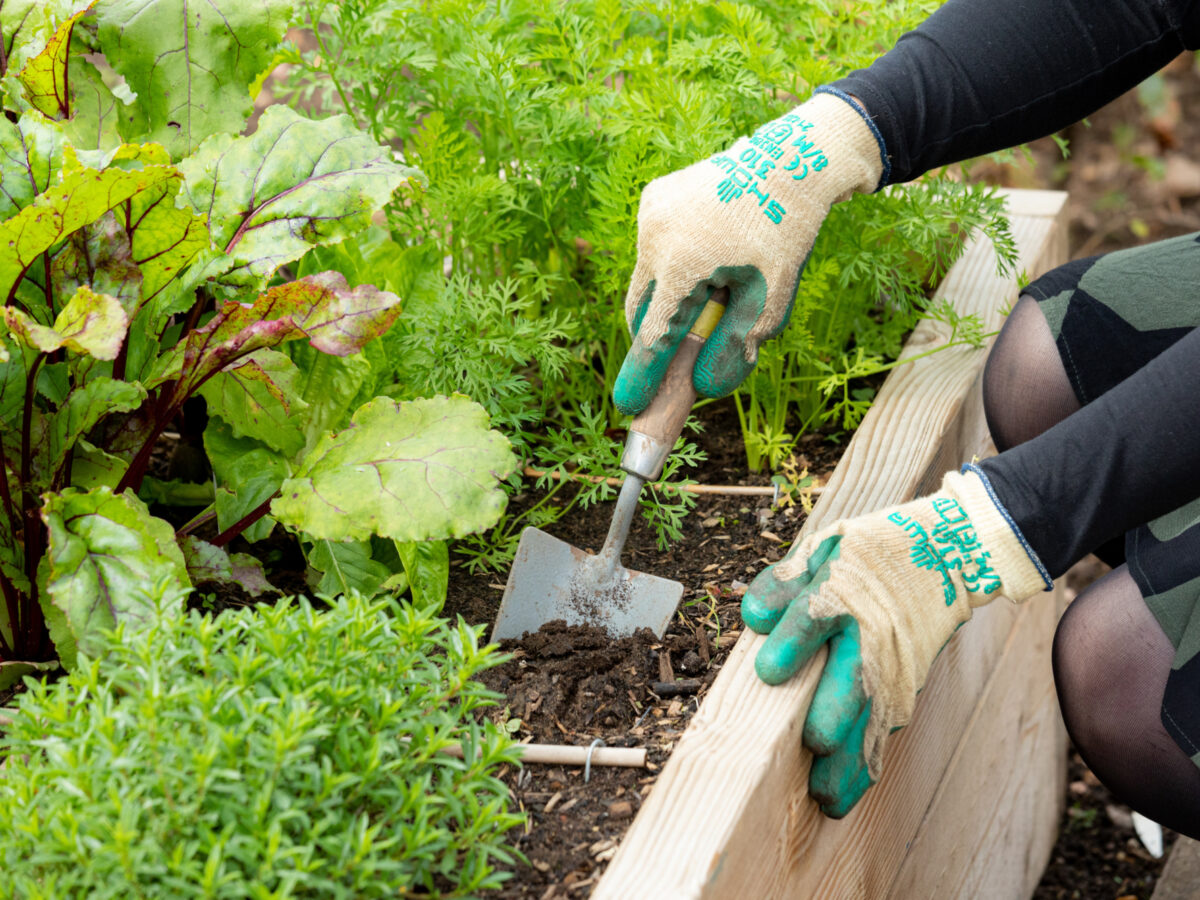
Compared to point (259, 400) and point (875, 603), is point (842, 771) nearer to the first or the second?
point (875, 603)

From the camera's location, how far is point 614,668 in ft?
4.46

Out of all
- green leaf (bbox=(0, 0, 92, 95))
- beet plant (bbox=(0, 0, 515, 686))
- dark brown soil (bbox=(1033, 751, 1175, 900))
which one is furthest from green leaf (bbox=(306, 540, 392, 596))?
dark brown soil (bbox=(1033, 751, 1175, 900))

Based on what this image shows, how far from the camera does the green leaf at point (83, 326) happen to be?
3.45ft

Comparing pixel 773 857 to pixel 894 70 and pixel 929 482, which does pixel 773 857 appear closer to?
pixel 929 482

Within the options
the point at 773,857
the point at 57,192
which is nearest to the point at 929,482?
the point at 773,857

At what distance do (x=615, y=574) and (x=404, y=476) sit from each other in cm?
38

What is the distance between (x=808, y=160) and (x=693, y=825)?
2.93 feet

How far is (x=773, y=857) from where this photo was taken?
3.68 feet

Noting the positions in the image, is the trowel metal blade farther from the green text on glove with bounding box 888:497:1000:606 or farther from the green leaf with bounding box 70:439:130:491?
the green leaf with bounding box 70:439:130:491

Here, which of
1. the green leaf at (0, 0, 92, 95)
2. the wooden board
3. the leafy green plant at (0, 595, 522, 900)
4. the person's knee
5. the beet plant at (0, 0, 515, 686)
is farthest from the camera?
the person's knee

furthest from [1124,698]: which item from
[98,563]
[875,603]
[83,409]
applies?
[83,409]

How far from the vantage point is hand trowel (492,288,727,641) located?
141 cm

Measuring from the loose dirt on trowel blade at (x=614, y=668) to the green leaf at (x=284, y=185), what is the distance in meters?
0.57

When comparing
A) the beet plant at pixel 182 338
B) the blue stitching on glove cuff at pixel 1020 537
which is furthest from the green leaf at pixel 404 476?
the blue stitching on glove cuff at pixel 1020 537
